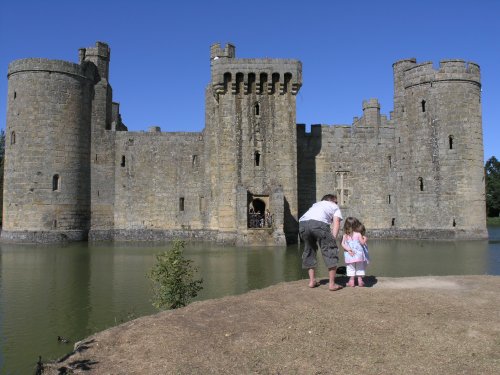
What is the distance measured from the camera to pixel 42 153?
2753cm

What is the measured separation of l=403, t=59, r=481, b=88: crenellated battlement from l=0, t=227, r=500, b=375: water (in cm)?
944

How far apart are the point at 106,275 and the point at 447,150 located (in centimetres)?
2092

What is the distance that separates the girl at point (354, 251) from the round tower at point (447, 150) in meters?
21.4

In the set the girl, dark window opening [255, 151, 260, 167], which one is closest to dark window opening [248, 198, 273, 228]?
dark window opening [255, 151, 260, 167]

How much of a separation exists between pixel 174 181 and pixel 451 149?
1656 centimetres

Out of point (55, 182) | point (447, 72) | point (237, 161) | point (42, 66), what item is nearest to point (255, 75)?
point (237, 161)

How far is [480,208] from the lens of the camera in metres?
28.4

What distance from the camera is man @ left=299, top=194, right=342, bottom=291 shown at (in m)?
8.12

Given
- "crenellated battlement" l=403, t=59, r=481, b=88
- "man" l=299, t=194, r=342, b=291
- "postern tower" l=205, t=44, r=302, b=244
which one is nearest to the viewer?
"man" l=299, t=194, r=342, b=291

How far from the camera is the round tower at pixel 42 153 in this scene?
89.9 feet

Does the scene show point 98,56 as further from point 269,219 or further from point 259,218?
point 269,219

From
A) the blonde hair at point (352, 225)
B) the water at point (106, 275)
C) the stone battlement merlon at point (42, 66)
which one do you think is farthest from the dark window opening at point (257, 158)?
the blonde hair at point (352, 225)

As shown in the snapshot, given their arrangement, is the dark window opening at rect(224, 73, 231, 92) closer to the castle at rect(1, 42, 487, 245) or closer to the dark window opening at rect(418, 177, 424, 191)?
the castle at rect(1, 42, 487, 245)

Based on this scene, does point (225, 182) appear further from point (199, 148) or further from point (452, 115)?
point (452, 115)
